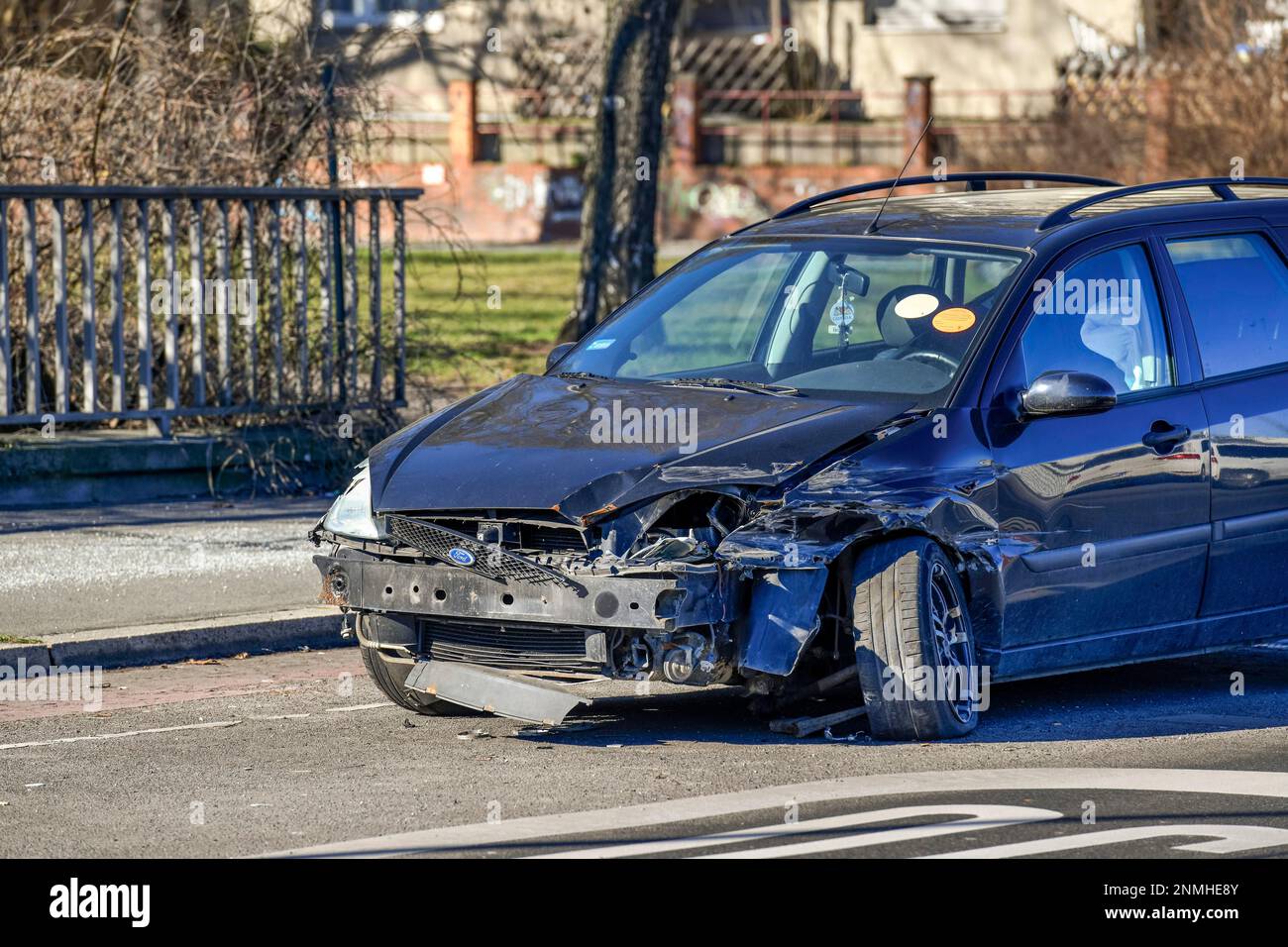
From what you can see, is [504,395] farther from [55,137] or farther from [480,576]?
[55,137]

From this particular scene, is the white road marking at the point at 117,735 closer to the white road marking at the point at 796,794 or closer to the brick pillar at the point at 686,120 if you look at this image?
the white road marking at the point at 796,794

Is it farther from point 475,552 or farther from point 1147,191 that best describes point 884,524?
point 1147,191

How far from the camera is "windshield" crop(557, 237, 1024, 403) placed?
23.9ft

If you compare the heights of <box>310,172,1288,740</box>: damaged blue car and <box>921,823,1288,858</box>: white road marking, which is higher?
<box>310,172,1288,740</box>: damaged blue car

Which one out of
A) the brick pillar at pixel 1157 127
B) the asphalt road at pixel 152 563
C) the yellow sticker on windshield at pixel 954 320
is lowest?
the asphalt road at pixel 152 563

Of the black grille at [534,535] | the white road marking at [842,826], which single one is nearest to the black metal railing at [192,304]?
the black grille at [534,535]

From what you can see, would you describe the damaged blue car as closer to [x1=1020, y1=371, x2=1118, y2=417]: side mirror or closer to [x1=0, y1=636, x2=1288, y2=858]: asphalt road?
[x1=1020, y1=371, x2=1118, y2=417]: side mirror

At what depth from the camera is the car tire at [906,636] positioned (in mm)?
6660

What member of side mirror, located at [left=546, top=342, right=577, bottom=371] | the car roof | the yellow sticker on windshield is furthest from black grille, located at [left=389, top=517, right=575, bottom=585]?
the car roof

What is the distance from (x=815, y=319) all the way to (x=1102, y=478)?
4.06 ft

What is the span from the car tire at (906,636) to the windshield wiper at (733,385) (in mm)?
725

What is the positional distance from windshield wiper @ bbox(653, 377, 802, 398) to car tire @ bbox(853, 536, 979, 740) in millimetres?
725
